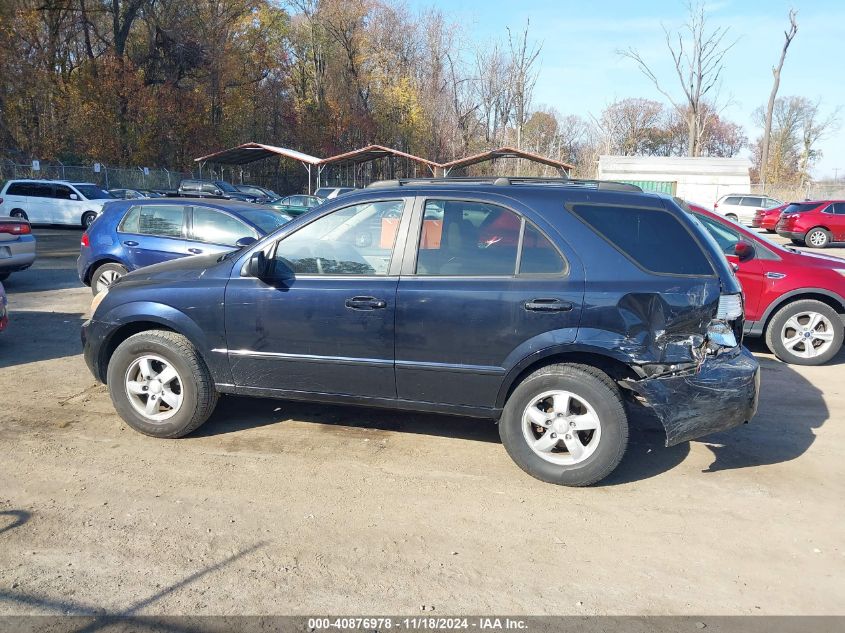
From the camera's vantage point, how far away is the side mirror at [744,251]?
7.08 meters

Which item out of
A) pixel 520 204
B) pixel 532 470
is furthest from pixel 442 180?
pixel 532 470

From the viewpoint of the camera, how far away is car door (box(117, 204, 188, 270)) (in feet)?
29.1

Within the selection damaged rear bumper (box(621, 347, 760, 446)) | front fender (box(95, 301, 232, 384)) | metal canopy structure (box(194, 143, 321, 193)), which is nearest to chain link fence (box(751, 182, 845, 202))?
metal canopy structure (box(194, 143, 321, 193))

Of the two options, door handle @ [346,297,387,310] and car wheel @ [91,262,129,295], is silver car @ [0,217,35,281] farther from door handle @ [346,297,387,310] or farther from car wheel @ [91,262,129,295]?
door handle @ [346,297,387,310]

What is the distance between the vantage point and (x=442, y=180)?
470 cm

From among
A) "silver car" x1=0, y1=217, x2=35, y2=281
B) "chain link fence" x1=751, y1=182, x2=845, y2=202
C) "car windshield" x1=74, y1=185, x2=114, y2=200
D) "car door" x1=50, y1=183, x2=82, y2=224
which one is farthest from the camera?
"chain link fence" x1=751, y1=182, x2=845, y2=202

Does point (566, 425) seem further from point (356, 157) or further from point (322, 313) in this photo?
point (356, 157)

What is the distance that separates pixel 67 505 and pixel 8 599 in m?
0.91

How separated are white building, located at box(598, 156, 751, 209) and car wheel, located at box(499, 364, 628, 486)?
123 feet

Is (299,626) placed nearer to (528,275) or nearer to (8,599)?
(8,599)

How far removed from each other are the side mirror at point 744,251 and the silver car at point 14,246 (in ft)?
34.9

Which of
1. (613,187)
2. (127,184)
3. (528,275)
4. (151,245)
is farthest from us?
(127,184)

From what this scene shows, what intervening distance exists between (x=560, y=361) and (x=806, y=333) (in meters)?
4.52

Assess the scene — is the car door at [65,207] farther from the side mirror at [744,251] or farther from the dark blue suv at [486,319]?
the side mirror at [744,251]
